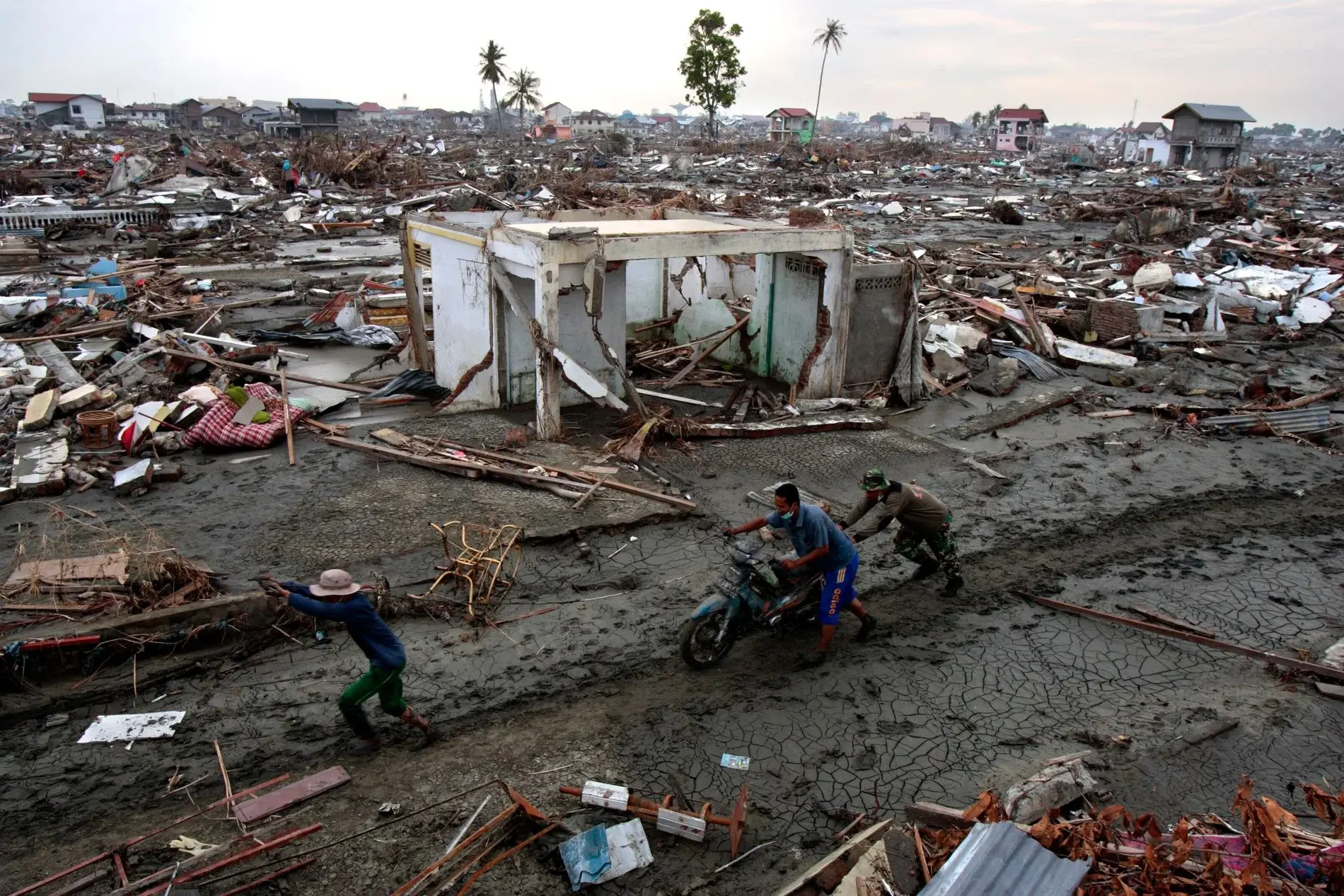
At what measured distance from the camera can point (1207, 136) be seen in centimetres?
6053

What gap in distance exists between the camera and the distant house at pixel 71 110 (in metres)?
75.6

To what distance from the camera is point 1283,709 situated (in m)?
6.00

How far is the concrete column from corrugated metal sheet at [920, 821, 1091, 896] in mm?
7379

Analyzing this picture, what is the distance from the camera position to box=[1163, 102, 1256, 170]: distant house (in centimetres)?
6019

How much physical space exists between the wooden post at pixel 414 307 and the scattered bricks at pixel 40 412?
15.3 ft

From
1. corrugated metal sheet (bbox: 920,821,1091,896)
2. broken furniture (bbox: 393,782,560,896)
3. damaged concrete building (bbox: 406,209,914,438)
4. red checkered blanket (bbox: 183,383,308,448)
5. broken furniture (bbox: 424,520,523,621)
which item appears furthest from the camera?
red checkered blanket (bbox: 183,383,308,448)

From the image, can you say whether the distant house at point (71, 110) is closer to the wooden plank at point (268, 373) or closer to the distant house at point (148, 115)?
the distant house at point (148, 115)

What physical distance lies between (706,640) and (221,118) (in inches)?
4013

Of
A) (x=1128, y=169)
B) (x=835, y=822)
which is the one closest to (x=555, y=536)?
(x=835, y=822)

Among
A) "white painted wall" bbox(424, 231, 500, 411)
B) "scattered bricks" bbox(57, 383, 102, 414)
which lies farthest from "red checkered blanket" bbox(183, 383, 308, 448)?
"white painted wall" bbox(424, 231, 500, 411)

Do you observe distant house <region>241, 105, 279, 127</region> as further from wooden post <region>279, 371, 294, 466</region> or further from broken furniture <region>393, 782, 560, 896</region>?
broken furniture <region>393, 782, 560, 896</region>

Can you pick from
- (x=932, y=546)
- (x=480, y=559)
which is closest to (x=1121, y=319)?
(x=932, y=546)

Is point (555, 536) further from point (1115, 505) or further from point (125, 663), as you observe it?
point (1115, 505)

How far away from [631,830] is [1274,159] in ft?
302
